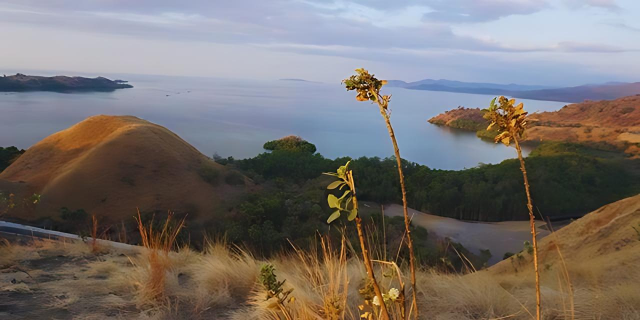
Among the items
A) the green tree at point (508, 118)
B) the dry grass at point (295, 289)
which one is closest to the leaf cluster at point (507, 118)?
the green tree at point (508, 118)

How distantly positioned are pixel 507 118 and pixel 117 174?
1685 centimetres

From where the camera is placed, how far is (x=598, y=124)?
2770 centimetres

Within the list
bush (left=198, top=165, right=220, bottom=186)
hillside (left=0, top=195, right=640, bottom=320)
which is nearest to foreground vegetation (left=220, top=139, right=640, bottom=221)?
bush (left=198, top=165, right=220, bottom=186)

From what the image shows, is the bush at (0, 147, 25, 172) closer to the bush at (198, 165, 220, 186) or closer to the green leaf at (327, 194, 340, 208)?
the bush at (198, 165, 220, 186)

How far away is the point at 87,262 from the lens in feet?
11.6

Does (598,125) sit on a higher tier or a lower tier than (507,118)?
lower

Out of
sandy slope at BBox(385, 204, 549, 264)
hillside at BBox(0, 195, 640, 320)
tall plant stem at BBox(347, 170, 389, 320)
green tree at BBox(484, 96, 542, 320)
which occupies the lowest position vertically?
sandy slope at BBox(385, 204, 549, 264)

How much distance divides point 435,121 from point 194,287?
44.4 m

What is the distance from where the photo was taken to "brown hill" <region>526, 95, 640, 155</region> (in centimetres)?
2451

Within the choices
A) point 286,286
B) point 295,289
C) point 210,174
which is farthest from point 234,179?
point 295,289

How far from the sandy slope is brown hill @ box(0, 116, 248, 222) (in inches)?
281

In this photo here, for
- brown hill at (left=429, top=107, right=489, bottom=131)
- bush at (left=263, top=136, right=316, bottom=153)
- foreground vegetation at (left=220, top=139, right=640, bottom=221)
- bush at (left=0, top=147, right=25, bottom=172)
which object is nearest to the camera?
foreground vegetation at (left=220, top=139, right=640, bottom=221)

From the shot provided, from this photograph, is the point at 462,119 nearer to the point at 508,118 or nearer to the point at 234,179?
the point at 234,179

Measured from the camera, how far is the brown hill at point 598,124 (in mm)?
24508
